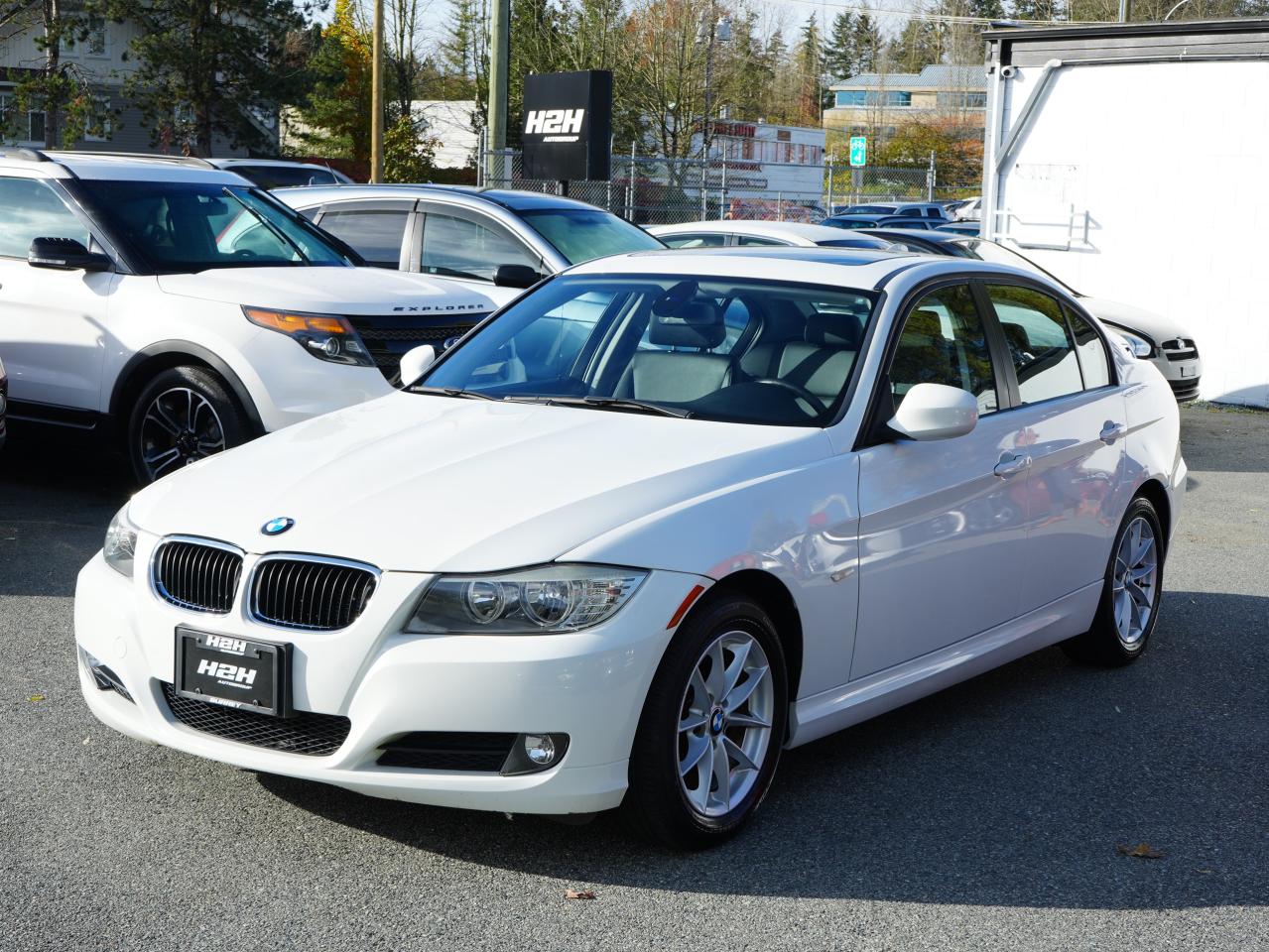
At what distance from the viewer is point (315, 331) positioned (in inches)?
334

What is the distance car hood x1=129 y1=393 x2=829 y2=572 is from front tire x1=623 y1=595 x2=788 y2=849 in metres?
0.37

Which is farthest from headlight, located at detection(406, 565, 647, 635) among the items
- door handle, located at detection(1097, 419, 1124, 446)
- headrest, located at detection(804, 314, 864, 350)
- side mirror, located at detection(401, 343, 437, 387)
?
door handle, located at detection(1097, 419, 1124, 446)

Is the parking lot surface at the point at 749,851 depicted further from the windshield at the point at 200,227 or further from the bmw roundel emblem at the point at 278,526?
the windshield at the point at 200,227

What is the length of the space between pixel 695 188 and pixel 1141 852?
28.1 meters

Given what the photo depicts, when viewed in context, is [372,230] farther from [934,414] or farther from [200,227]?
[934,414]

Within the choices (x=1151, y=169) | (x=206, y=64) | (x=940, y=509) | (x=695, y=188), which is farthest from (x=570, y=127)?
(x=206, y=64)

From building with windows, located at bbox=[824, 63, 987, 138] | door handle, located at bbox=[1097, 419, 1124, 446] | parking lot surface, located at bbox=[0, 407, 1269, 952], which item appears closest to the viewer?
parking lot surface, located at bbox=[0, 407, 1269, 952]

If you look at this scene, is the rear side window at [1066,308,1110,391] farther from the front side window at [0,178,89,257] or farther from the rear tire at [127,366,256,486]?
the front side window at [0,178,89,257]

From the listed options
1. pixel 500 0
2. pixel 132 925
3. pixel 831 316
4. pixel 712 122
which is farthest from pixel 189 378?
pixel 712 122

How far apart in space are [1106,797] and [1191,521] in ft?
17.2

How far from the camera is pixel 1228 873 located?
4262 millimetres

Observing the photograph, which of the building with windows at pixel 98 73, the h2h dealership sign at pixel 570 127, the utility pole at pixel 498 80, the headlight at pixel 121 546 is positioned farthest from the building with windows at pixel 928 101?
the headlight at pixel 121 546

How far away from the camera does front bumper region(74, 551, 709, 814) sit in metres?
3.81

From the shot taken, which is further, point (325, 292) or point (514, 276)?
point (514, 276)
